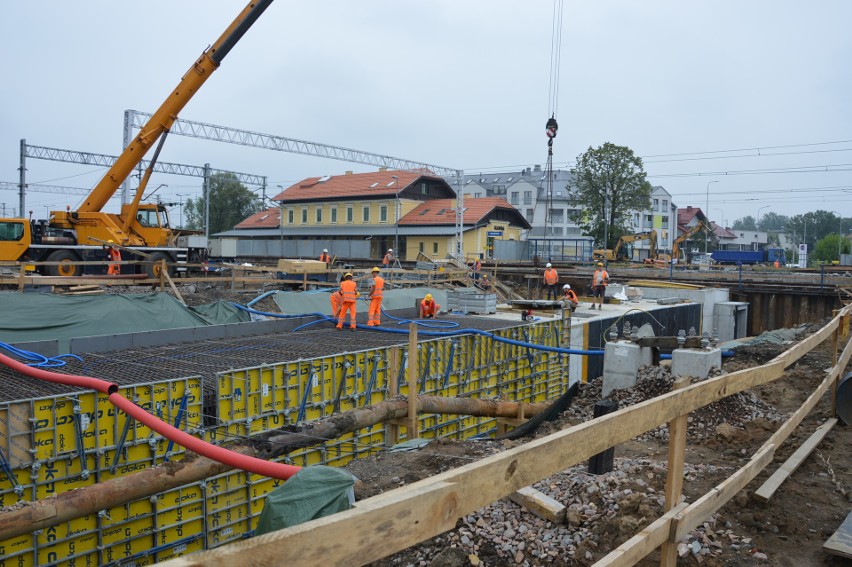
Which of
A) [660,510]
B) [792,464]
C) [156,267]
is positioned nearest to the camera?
[660,510]

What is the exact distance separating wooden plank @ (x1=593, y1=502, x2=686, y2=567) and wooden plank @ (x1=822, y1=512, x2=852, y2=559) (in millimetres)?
1121

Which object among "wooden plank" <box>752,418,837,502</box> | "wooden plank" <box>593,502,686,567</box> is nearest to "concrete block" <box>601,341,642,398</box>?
"wooden plank" <box>752,418,837,502</box>

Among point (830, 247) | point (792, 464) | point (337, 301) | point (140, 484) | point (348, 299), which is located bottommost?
point (140, 484)

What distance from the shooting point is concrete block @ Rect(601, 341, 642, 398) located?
437 inches

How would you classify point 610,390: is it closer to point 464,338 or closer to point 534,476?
point 464,338

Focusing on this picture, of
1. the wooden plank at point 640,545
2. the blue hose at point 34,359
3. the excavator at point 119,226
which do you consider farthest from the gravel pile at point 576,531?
the excavator at point 119,226

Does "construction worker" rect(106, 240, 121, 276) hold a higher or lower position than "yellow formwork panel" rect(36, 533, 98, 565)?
higher

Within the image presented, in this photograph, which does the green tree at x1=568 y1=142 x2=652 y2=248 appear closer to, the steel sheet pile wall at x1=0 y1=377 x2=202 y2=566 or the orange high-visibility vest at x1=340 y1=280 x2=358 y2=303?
the orange high-visibility vest at x1=340 y1=280 x2=358 y2=303

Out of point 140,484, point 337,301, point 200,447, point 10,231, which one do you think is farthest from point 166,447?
point 10,231

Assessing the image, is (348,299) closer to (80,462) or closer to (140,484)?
(80,462)

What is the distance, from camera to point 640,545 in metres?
2.91

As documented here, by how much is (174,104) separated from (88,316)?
38.5 ft

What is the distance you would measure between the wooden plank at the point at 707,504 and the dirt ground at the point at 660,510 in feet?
1.37

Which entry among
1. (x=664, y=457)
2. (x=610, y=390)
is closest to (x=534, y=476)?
(x=664, y=457)
